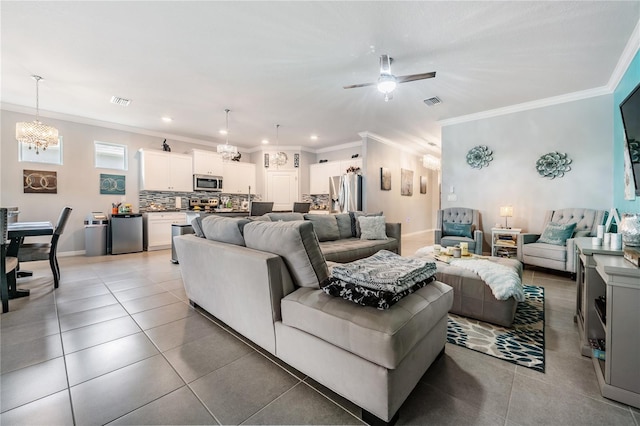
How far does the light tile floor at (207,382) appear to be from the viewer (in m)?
1.27

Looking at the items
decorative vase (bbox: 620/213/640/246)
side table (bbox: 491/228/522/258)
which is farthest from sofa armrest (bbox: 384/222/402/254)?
decorative vase (bbox: 620/213/640/246)

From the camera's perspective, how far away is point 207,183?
687 centimetres

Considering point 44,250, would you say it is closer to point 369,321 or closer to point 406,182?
point 369,321

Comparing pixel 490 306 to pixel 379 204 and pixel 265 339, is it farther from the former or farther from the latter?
pixel 379 204

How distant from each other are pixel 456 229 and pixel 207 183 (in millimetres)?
5920

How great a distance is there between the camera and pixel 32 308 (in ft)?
8.38

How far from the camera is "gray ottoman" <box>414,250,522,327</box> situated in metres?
2.18

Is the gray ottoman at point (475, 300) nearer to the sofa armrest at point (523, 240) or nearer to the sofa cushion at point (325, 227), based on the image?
the sofa cushion at point (325, 227)

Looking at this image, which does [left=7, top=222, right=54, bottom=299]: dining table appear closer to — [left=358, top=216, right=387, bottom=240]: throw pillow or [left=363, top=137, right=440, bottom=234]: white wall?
[left=358, top=216, right=387, bottom=240]: throw pillow

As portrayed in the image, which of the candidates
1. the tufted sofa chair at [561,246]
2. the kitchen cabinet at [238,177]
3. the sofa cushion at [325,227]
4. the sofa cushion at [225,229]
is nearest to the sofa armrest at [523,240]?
the tufted sofa chair at [561,246]

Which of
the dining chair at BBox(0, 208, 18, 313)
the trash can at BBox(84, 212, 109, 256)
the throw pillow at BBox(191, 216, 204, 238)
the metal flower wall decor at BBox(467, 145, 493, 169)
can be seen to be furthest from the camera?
the trash can at BBox(84, 212, 109, 256)

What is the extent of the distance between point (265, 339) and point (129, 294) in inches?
87.0

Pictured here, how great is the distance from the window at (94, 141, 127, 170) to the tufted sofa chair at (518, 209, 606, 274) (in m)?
7.89

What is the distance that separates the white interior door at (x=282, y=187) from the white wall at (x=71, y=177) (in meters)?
3.23
